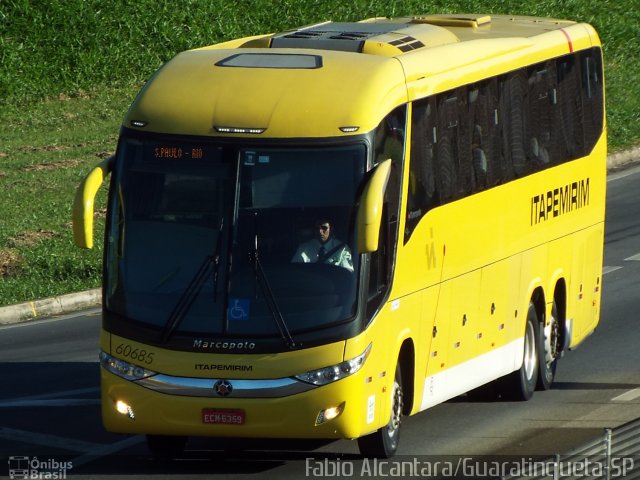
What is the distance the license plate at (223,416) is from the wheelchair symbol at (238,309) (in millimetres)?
688

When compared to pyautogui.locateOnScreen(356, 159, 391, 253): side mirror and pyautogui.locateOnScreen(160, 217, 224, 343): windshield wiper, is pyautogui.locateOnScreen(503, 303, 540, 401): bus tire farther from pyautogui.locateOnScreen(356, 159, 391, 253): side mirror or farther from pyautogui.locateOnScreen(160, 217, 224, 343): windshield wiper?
pyautogui.locateOnScreen(160, 217, 224, 343): windshield wiper

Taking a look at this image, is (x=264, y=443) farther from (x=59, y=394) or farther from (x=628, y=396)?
(x=628, y=396)

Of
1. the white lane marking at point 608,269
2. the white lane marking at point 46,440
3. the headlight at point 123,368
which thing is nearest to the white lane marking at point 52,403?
the white lane marking at point 46,440

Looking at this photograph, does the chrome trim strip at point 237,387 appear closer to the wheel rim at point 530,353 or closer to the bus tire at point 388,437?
the bus tire at point 388,437

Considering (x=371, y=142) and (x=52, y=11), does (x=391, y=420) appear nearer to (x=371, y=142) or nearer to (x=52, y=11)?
(x=371, y=142)

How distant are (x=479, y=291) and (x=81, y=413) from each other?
3.84 meters

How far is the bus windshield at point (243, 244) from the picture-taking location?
38.9 ft

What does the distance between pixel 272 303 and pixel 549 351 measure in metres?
5.43

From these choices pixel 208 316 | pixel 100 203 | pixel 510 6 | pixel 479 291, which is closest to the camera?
pixel 208 316

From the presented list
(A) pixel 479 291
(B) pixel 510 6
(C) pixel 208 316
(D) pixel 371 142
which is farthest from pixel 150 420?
(B) pixel 510 6

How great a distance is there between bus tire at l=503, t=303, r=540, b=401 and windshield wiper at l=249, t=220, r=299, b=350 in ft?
14.7

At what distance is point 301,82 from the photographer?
12.5m

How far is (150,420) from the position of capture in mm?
11961

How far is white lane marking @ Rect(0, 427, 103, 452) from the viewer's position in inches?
523
